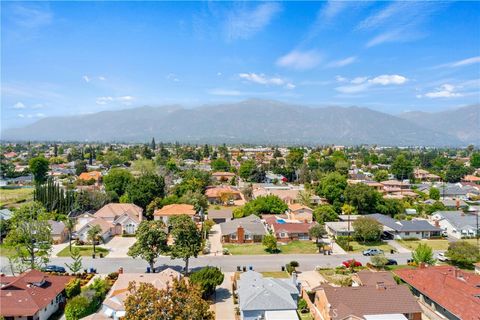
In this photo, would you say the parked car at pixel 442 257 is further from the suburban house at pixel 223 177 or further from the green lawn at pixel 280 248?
the suburban house at pixel 223 177

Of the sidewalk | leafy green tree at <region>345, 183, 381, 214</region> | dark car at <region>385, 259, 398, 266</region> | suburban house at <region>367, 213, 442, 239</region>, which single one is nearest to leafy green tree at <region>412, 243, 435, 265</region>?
dark car at <region>385, 259, 398, 266</region>

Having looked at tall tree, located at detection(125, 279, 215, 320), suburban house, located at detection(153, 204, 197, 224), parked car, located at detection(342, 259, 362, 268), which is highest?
tall tree, located at detection(125, 279, 215, 320)

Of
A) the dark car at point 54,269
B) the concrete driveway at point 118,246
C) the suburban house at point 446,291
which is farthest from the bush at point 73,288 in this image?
the suburban house at point 446,291

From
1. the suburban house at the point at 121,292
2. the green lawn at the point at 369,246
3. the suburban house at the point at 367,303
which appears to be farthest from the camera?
the green lawn at the point at 369,246

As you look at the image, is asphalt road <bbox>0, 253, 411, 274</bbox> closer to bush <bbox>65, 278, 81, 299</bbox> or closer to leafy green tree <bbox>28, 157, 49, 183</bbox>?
bush <bbox>65, 278, 81, 299</bbox>

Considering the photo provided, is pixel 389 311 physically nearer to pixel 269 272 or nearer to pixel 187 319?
pixel 269 272

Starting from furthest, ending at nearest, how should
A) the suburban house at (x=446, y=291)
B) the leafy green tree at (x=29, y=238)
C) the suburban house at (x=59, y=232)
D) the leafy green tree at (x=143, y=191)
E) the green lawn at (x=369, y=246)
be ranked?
the leafy green tree at (x=143, y=191), the suburban house at (x=59, y=232), the green lawn at (x=369, y=246), the leafy green tree at (x=29, y=238), the suburban house at (x=446, y=291)
